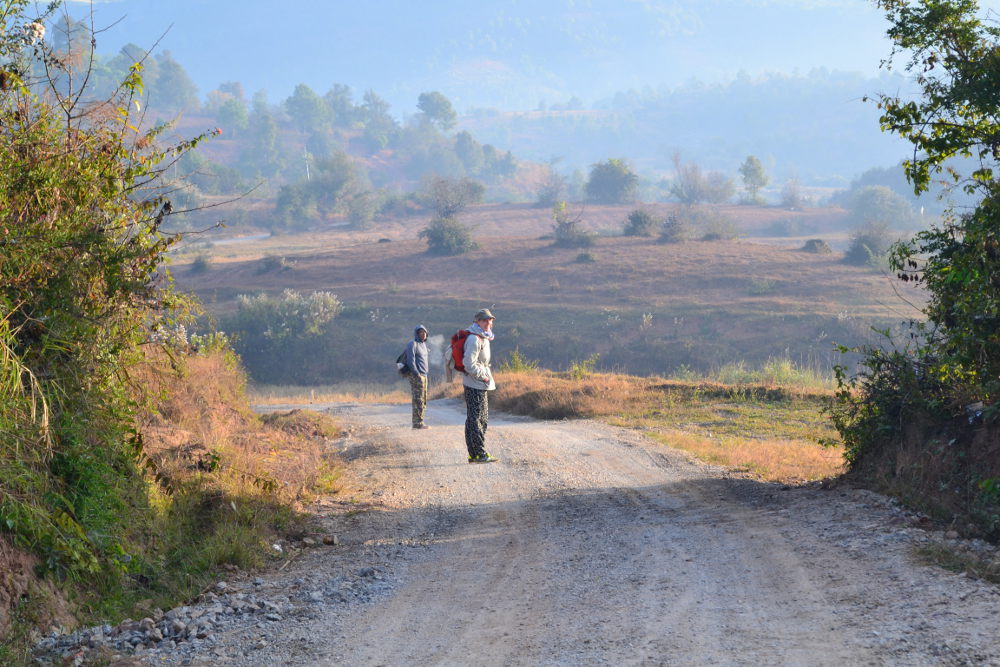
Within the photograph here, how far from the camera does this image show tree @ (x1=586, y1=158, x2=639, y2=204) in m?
100

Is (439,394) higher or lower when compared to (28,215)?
lower

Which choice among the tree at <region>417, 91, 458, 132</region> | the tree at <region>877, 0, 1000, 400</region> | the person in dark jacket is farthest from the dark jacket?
the tree at <region>417, 91, 458, 132</region>

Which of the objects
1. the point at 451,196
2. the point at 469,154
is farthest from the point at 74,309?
the point at 469,154

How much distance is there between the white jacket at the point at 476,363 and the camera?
11.7m

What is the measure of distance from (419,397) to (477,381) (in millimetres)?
4632

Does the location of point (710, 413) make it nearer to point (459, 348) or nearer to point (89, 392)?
point (459, 348)

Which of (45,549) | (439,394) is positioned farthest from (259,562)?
(439,394)

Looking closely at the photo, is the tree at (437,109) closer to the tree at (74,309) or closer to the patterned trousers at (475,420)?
the patterned trousers at (475,420)

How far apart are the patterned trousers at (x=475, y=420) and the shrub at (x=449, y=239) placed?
4689 centimetres

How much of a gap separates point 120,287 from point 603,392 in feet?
43.9

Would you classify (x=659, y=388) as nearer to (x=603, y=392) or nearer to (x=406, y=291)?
Result: (x=603, y=392)

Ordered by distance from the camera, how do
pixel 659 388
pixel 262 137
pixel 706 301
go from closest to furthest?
1. pixel 659 388
2. pixel 706 301
3. pixel 262 137

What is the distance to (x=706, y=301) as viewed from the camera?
4406 cm

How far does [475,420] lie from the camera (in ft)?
39.2
